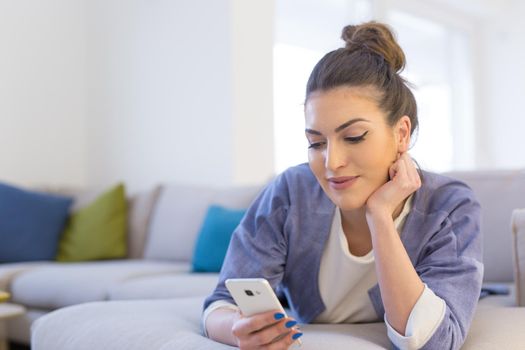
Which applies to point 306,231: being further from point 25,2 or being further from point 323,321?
point 25,2

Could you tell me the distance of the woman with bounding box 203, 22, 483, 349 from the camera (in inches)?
55.0

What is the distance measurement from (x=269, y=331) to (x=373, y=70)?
60 cm

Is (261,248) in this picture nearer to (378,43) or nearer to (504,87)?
(378,43)

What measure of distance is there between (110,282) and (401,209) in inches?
72.2

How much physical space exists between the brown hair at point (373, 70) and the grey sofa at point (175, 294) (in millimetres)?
466

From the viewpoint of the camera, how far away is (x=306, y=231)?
1677 mm

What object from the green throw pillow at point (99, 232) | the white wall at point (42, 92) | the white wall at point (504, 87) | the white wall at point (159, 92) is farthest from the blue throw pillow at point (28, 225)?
→ the white wall at point (504, 87)

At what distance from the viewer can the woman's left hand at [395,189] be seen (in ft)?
4.89

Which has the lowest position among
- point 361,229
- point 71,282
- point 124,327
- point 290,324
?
point 71,282

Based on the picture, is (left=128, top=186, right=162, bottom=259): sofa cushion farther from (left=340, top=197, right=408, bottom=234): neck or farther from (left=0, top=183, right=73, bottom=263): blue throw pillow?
(left=340, top=197, right=408, bottom=234): neck

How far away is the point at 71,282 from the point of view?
3207 millimetres

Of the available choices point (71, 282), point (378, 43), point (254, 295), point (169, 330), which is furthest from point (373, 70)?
point (71, 282)

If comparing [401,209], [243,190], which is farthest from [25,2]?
[401,209]

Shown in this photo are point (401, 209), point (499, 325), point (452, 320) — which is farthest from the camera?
point (401, 209)
